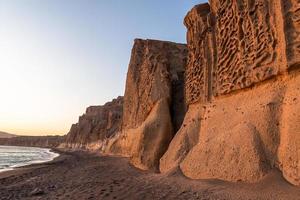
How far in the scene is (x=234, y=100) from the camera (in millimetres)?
7848

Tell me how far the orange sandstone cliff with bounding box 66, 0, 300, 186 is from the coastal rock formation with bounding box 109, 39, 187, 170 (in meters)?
0.05

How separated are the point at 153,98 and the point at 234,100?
6622 millimetres

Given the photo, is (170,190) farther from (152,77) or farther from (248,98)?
(152,77)

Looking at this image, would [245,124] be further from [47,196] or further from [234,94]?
[47,196]

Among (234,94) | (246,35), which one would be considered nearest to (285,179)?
(234,94)

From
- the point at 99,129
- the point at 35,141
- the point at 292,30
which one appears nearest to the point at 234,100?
the point at 292,30

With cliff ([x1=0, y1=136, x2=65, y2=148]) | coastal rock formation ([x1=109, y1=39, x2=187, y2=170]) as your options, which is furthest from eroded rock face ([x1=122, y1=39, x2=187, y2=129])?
cliff ([x1=0, y1=136, x2=65, y2=148])

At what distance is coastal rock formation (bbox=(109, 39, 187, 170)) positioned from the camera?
37.8ft

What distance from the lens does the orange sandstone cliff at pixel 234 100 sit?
5.68 m

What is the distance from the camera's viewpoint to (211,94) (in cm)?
954

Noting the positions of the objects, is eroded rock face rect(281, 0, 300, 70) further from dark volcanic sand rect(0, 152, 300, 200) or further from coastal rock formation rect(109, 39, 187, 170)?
coastal rock formation rect(109, 39, 187, 170)

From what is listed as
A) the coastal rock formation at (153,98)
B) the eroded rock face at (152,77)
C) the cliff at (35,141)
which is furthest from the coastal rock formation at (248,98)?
the cliff at (35,141)

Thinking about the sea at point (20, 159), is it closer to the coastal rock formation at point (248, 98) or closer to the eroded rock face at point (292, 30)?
the coastal rock formation at point (248, 98)

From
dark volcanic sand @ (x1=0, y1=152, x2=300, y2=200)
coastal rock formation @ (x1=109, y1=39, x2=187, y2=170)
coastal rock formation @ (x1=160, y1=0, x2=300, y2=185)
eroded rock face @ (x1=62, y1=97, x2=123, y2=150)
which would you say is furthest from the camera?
eroded rock face @ (x1=62, y1=97, x2=123, y2=150)
